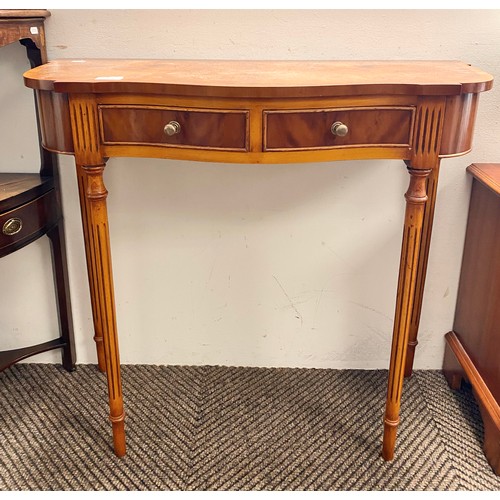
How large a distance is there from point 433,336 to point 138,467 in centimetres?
91

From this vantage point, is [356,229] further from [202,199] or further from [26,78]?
[26,78]

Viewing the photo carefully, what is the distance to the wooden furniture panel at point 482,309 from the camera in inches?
56.1

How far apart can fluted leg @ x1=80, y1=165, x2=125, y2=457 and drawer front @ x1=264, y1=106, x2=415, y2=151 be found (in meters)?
0.37

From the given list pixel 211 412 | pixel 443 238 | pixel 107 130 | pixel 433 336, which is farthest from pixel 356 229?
pixel 107 130

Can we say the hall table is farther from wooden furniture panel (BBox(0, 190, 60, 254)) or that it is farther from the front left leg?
wooden furniture panel (BBox(0, 190, 60, 254))

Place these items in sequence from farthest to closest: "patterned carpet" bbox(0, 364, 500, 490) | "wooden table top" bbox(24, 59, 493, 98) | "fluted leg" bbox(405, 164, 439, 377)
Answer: "fluted leg" bbox(405, 164, 439, 377)
"patterned carpet" bbox(0, 364, 500, 490)
"wooden table top" bbox(24, 59, 493, 98)

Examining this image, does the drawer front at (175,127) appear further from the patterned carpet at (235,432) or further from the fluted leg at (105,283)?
the patterned carpet at (235,432)

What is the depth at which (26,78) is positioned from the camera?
3.82ft

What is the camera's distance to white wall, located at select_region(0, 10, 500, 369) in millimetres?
1460

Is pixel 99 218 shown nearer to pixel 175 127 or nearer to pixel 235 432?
pixel 175 127

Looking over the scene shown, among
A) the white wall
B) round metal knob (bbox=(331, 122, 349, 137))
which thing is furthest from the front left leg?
round metal knob (bbox=(331, 122, 349, 137))

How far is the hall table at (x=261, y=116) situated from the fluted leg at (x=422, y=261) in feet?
1.10

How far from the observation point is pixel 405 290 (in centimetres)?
128

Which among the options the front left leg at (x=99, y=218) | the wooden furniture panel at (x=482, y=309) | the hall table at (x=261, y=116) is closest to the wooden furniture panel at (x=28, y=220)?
the front left leg at (x=99, y=218)
